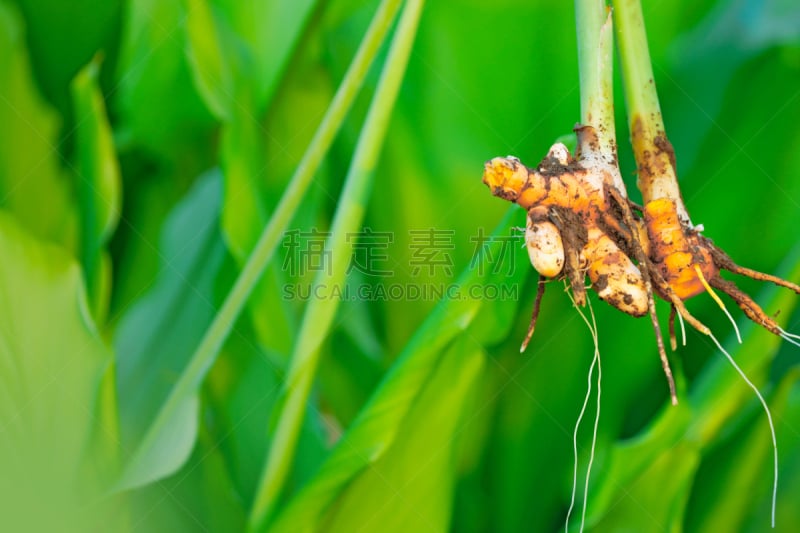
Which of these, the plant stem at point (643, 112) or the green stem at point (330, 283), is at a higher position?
the plant stem at point (643, 112)

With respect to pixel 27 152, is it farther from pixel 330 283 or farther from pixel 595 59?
pixel 595 59

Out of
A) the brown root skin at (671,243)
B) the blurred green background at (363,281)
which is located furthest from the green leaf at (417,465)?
the brown root skin at (671,243)

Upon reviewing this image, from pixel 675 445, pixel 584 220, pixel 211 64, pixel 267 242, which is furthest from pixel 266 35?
pixel 675 445

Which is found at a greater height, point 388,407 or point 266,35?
point 266,35

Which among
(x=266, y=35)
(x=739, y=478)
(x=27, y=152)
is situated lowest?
(x=739, y=478)

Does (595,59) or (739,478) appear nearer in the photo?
(595,59)

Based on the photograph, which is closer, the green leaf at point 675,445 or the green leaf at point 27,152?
the green leaf at point 675,445

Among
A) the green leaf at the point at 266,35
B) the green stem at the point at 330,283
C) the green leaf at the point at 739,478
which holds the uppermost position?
the green leaf at the point at 266,35

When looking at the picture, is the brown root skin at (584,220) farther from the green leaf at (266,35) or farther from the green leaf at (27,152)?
the green leaf at (27,152)

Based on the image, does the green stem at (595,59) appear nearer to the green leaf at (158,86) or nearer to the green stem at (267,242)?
the green stem at (267,242)
